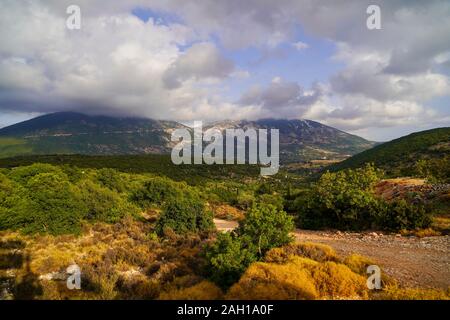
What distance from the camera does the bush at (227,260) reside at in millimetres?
10609

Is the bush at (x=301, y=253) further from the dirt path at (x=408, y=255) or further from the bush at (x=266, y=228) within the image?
the dirt path at (x=408, y=255)

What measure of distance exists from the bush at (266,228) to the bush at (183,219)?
8.44 meters

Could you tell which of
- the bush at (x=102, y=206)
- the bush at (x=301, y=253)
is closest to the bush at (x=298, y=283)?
the bush at (x=301, y=253)

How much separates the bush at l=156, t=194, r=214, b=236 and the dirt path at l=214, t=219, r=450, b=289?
367 inches

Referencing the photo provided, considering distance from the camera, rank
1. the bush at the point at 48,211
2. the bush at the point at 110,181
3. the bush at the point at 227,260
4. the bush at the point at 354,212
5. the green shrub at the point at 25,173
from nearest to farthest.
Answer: the bush at the point at 227,260
the bush at the point at 354,212
the bush at the point at 48,211
the green shrub at the point at 25,173
the bush at the point at 110,181

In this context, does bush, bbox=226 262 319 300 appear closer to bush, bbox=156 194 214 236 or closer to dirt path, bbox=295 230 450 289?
dirt path, bbox=295 230 450 289

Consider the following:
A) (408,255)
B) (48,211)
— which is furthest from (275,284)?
(48,211)

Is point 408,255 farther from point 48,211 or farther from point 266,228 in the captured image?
point 48,211

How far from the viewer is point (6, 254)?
16812 millimetres

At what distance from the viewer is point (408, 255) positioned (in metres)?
14.0

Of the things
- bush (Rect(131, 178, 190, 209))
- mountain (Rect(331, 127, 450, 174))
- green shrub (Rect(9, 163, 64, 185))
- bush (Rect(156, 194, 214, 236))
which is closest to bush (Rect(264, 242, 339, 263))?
bush (Rect(156, 194, 214, 236))

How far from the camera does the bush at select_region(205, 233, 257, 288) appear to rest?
10609mm
